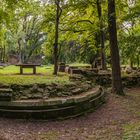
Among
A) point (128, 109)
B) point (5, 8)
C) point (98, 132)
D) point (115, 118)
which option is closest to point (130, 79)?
point (128, 109)

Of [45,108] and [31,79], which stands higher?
[31,79]

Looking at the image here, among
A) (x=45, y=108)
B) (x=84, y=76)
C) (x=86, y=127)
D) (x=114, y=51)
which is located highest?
(x=114, y=51)

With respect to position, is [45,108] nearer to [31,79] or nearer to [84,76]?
[31,79]

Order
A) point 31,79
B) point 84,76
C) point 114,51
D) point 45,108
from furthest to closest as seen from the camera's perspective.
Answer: point 84,76 < point 114,51 < point 31,79 < point 45,108

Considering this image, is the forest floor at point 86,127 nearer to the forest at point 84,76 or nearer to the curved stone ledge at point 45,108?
the forest at point 84,76

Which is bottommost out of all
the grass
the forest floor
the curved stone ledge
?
the forest floor

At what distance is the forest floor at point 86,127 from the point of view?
6113 millimetres

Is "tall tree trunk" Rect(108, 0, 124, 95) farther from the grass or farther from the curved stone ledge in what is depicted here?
the curved stone ledge

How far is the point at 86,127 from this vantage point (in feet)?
23.9

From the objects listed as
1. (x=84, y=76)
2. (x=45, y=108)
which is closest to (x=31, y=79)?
(x=84, y=76)

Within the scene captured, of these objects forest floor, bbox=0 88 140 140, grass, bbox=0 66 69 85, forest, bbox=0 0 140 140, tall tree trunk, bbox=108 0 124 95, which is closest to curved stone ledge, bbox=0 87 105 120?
forest, bbox=0 0 140 140

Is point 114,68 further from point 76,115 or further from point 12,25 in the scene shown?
point 12,25

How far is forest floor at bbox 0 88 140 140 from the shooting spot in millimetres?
6113

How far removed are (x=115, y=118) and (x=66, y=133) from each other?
7.41 ft
